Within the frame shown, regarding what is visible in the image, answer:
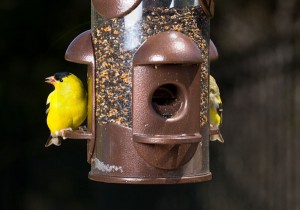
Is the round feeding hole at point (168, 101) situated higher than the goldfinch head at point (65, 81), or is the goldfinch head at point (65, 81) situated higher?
the goldfinch head at point (65, 81)

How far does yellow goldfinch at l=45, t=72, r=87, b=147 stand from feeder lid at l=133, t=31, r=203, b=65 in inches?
17.3

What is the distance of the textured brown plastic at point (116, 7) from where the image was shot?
411 cm

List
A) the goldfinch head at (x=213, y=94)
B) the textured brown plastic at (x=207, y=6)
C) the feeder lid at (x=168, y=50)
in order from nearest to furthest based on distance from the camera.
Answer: the feeder lid at (x=168, y=50) < the textured brown plastic at (x=207, y=6) < the goldfinch head at (x=213, y=94)

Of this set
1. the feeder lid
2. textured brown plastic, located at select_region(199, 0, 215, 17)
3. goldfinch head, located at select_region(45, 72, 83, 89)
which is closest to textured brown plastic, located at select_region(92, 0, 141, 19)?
the feeder lid

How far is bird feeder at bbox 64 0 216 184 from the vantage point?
159 inches

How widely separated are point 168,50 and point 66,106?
654 mm

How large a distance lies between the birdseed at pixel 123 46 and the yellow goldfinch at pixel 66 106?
148 mm

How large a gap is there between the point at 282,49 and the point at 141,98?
12.4 feet

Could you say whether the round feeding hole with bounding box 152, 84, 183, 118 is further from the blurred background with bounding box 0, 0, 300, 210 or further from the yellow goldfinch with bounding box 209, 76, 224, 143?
the blurred background with bounding box 0, 0, 300, 210

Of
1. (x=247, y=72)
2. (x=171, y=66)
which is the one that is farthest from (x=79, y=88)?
(x=247, y=72)

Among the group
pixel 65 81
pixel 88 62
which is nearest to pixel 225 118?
pixel 65 81

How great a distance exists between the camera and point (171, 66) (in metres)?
4.04

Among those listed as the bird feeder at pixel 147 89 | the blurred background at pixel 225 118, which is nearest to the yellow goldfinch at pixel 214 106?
the bird feeder at pixel 147 89

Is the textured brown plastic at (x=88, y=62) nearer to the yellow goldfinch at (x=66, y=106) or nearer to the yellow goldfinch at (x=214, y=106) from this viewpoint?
the yellow goldfinch at (x=66, y=106)
